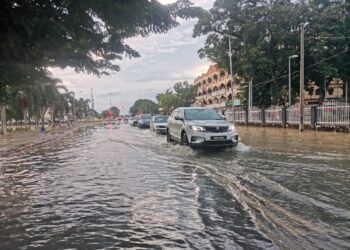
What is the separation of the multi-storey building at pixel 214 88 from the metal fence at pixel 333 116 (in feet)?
193

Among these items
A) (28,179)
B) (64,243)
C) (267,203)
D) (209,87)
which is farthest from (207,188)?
(209,87)

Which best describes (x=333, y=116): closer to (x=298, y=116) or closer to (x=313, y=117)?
(x=313, y=117)

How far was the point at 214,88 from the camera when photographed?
102 meters

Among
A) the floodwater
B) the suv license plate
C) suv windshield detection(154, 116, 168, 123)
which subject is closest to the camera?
the floodwater

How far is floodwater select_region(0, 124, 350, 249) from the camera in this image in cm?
486

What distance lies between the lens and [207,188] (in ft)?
26.1

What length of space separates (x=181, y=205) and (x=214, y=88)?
96.7 metres

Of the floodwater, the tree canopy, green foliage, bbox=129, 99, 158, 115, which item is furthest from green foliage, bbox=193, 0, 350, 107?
green foliage, bbox=129, 99, 158, 115

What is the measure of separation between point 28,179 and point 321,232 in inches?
283

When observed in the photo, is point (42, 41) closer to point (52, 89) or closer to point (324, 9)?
point (324, 9)

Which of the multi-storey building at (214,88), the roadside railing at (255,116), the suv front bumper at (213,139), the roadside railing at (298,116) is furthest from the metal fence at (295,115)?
the multi-storey building at (214,88)

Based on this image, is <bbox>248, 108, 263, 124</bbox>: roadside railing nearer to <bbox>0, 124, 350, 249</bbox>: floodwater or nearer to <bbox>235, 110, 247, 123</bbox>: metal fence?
<bbox>235, 110, 247, 123</bbox>: metal fence

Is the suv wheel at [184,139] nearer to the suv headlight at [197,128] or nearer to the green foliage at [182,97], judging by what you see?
the suv headlight at [197,128]

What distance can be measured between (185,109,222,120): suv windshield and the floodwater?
4.10 meters
